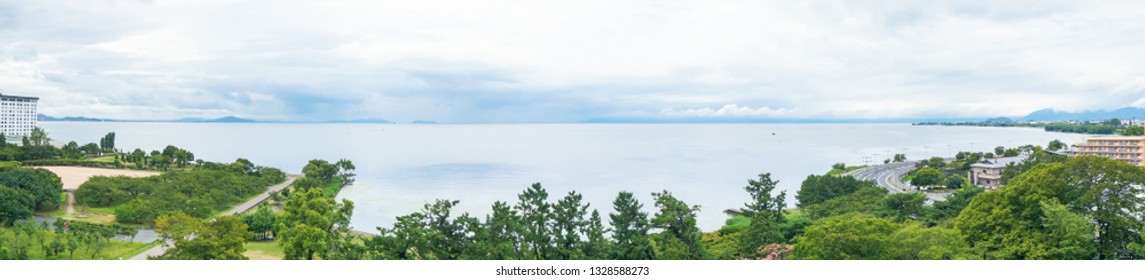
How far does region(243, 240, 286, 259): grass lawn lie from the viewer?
620 cm

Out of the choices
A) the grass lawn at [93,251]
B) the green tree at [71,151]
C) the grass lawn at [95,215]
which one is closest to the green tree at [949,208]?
the grass lawn at [93,251]

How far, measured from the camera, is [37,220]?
7238 millimetres

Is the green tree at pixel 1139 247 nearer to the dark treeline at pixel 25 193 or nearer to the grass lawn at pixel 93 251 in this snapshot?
the grass lawn at pixel 93 251

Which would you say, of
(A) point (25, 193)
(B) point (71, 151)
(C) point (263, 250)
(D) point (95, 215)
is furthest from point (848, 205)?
(B) point (71, 151)

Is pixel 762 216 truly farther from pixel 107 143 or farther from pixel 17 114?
pixel 107 143

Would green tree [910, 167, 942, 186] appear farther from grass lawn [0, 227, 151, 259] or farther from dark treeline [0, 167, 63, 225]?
dark treeline [0, 167, 63, 225]

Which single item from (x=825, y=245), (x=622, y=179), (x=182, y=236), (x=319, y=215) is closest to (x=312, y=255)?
(x=319, y=215)

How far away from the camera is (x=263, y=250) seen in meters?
6.48

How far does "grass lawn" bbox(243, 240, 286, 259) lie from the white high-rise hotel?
12.2 feet

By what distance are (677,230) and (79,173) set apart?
34.9ft

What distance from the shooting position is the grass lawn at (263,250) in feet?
20.4

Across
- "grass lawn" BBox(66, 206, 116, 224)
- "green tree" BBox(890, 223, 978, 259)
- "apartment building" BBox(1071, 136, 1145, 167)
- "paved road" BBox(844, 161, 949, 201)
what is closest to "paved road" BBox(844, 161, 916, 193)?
"paved road" BBox(844, 161, 949, 201)

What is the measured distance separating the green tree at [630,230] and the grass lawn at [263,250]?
10.5 ft
